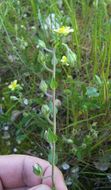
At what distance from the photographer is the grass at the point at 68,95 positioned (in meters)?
1.01

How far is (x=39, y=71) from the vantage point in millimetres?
1124

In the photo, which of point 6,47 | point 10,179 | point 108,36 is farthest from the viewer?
point 6,47

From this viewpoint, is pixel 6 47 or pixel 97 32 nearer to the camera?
pixel 97 32

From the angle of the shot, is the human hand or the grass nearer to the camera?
the human hand

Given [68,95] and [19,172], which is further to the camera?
[68,95]

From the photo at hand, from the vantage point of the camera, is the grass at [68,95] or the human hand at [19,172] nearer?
the human hand at [19,172]

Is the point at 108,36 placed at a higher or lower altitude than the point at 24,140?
higher

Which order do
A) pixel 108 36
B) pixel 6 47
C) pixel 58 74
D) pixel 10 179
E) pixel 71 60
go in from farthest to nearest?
pixel 6 47 < pixel 58 74 < pixel 108 36 < pixel 10 179 < pixel 71 60

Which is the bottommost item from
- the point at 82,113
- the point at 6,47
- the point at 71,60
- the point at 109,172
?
the point at 109,172

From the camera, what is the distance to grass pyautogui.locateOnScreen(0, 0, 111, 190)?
3.32ft

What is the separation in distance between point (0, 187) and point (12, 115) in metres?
0.29

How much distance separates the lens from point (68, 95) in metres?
1.02

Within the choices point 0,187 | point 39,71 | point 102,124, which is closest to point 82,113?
point 102,124

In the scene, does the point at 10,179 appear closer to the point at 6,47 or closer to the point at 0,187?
the point at 0,187
